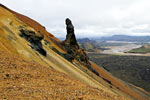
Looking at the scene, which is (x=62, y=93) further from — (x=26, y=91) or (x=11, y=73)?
(x=11, y=73)

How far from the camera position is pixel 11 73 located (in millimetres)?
16391

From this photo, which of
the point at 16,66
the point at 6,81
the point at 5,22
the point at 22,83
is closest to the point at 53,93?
the point at 22,83

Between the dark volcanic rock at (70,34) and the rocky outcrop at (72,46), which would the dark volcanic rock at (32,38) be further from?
the dark volcanic rock at (70,34)

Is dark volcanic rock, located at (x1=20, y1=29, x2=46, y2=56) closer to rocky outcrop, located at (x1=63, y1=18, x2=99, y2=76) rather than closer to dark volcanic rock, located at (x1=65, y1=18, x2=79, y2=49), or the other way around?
rocky outcrop, located at (x1=63, y1=18, x2=99, y2=76)

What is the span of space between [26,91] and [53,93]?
2400mm

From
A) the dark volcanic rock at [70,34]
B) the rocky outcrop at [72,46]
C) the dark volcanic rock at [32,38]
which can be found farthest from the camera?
the dark volcanic rock at [70,34]

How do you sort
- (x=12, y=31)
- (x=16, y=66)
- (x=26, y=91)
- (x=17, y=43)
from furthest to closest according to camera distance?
(x=12, y=31) < (x=17, y=43) < (x=16, y=66) < (x=26, y=91)

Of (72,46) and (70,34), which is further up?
(70,34)

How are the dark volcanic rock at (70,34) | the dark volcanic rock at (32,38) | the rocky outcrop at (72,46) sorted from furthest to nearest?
the dark volcanic rock at (70,34) → the rocky outcrop at (72,46) → the dark volcanic rock at (32,38)

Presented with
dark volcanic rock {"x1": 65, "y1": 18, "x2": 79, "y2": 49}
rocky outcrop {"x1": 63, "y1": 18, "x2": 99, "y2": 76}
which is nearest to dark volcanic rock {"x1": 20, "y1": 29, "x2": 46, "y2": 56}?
rocky outcrop {"x1": 63, "y1": 18, "x2": 99, "y2": 76}

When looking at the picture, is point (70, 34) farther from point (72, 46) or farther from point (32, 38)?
point (32, 38)

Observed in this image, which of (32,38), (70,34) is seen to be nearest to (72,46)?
(70,34)

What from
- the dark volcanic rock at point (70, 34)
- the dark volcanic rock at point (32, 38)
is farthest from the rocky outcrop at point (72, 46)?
the dark volcanic rock at point (32, 38)

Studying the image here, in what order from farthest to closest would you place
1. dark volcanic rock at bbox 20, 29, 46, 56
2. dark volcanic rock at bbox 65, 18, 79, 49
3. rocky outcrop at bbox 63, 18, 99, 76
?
1. dark volcanic rock at bbox 65, 18, 79, 49
2. rocky outcrop at bbox 63, 18, 99, 76
3. dark volcanic rock at bbox 20, 29, 46, 56
